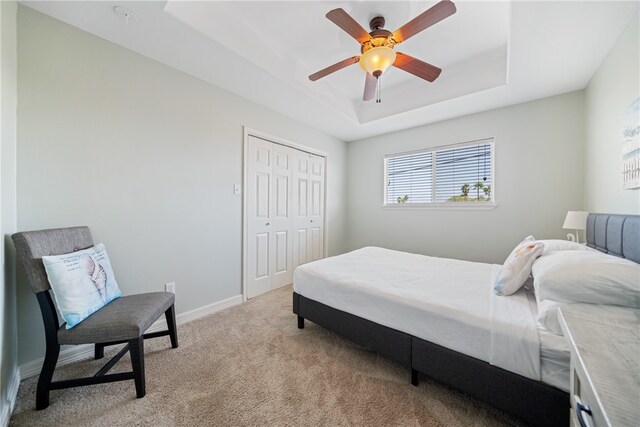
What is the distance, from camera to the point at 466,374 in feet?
4.30

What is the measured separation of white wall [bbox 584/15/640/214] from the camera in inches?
64.0

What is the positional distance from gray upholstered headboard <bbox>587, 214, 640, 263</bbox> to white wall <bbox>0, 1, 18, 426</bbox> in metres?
3.49

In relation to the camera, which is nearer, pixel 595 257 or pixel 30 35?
pixel 595 257

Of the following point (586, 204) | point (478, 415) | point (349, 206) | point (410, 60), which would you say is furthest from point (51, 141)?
point (586, 204)

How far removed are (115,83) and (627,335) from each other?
3.23 meters

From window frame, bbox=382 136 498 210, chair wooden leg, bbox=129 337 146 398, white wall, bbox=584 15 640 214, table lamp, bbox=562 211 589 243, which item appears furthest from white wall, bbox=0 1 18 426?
table lamp, bbox=562 211 589 243

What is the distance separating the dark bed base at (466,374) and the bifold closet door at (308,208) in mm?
1892

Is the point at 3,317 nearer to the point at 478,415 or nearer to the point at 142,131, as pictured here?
the point at 142,131

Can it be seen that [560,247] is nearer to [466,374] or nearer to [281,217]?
[466,374]

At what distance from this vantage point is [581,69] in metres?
2.21

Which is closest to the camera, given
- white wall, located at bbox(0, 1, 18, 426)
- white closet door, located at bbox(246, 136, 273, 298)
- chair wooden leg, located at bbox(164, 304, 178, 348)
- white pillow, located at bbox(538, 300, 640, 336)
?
white pillow, located at bbox(538, 300, 640, 336)

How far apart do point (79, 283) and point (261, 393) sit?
4.19 ft

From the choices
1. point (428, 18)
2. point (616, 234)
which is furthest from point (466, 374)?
point (428, 18)

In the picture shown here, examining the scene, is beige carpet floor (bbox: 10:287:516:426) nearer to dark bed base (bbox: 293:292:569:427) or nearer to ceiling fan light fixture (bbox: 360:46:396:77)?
dark bed base (bbox: 293:292:569:427)
